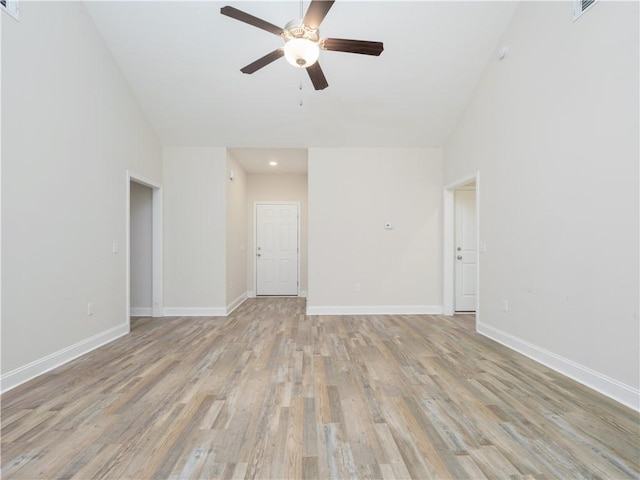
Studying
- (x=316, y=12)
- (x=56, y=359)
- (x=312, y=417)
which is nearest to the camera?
(x=312, y=417)

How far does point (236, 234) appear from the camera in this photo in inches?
218

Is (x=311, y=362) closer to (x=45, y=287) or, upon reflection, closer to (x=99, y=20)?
(x=45, y=287)

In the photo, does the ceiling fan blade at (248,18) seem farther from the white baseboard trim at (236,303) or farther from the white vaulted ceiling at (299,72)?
the white baseboard trim at (236,303)

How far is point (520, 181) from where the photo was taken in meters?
3.11

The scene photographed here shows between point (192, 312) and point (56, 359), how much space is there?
204 cm

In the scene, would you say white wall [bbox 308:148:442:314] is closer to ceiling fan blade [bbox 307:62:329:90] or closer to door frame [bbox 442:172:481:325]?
door frame [bbox 442:172:481:325]

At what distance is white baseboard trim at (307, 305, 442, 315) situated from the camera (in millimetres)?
4785

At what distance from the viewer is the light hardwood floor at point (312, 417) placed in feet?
4.80

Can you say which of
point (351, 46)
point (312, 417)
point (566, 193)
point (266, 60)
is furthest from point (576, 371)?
point (266, 60)

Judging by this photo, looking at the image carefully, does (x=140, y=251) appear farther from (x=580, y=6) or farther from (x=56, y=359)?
(x=580, y=6)

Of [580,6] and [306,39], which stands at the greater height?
[580,6]

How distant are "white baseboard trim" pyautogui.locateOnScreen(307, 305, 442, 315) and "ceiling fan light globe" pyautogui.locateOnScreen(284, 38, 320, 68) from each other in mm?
3496

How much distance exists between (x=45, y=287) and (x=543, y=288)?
4.44 metres

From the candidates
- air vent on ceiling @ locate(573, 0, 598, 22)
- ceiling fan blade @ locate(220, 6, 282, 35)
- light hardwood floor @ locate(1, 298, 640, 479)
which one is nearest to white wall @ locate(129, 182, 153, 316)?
light hardwood floor @ locate(1, 298, 640, 479)
